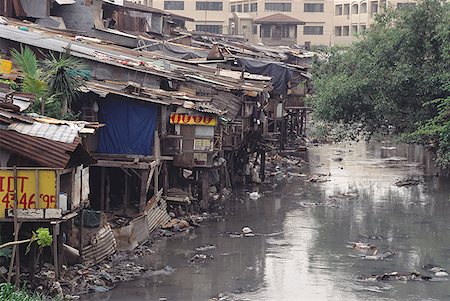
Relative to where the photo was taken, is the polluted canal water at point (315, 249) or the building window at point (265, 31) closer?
the polluted canal water at point (315, 249)

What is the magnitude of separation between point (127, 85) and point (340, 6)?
61289 mm

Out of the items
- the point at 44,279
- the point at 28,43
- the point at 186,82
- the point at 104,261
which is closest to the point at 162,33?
the point at 186,82

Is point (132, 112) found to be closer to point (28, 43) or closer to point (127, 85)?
point (127, 85)

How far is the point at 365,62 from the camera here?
1220 inches

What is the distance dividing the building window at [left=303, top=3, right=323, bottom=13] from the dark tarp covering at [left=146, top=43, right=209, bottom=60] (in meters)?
42.9

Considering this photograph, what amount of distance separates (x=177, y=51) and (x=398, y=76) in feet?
31.3

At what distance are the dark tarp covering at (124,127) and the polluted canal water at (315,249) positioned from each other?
273 centimetres

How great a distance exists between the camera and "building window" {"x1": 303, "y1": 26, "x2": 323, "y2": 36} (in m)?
77.1

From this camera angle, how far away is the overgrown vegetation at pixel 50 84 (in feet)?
59.3

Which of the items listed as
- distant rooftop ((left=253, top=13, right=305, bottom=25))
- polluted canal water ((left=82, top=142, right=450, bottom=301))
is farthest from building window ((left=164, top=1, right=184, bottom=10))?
polluted canal water ((left=82, top=142, right=450, bottom=301))

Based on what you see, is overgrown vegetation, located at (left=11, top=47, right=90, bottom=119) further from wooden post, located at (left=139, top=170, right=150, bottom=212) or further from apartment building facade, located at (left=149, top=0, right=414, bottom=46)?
apartment building facade, located at (left=149, top=0, right=414, bottom=46)

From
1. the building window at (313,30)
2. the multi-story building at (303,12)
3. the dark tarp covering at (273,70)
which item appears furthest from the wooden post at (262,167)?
the building window at (313,30)

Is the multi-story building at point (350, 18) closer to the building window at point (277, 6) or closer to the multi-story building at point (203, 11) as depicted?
A: the building window at point (277, 6)

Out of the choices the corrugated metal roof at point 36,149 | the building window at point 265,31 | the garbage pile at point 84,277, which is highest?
the building window at point 265,31
